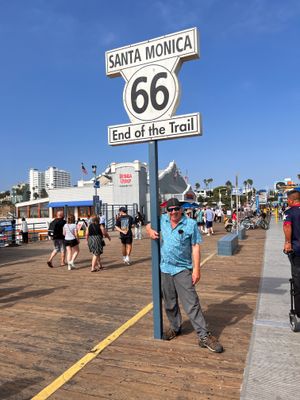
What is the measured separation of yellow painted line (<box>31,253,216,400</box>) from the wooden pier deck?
5 cm

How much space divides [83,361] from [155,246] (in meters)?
1.45

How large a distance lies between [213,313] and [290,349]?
1.54 m

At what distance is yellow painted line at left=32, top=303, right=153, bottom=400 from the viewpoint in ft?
10.0

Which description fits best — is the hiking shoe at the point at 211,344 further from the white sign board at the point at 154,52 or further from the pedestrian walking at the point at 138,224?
the pedestrian walking at the point at 138,224

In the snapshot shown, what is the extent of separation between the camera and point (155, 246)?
163 inches

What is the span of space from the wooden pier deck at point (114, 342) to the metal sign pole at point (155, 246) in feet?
0.79

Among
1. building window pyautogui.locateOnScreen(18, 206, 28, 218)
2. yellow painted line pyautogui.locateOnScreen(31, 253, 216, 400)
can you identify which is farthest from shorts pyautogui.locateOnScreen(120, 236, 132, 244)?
building window pyautogui.locateOnScreen(18, 206, 28, 218)

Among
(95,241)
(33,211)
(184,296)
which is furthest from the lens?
(33,211)

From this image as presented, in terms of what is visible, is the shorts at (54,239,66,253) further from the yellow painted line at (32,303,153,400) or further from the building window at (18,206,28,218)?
the building window at (18,206,28,218)

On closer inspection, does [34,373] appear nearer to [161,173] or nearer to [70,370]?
[70,370]

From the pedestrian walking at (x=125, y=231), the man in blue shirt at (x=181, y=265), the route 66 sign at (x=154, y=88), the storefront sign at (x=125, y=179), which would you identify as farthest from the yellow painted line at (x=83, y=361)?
the storefront sign at (x=125, y=179)

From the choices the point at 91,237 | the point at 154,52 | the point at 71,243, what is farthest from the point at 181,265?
the point at 71,243

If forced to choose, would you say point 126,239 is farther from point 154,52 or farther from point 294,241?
point 154,52

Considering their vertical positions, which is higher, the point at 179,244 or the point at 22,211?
the point at 179,244
